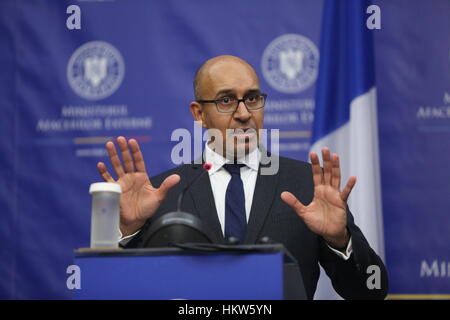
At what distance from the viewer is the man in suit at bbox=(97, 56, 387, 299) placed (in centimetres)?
220

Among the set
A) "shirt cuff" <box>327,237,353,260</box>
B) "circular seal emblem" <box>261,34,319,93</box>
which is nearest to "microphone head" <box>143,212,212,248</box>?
"shirt cuff" <box>327,237,353,260</box>

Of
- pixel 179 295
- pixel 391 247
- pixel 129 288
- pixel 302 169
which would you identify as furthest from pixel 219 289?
pixel 391 247

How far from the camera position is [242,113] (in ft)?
9.01

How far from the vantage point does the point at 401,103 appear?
11.8 feet

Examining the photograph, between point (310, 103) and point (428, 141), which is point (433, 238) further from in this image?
point (310, 103)

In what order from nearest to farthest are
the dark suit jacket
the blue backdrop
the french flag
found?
the dark suit jacket → the french flag → the blue backdrop

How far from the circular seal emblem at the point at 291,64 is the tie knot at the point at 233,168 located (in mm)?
1036

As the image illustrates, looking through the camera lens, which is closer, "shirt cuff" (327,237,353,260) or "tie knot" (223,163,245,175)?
"shirt cuff" (327,237,353,260)

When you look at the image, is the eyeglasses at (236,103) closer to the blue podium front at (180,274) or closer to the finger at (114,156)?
the finger at (114,156)

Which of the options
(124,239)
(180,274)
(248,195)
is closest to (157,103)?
(248,195)

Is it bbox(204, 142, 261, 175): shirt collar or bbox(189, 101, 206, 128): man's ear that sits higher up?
bbox(189, 101, 206, 128): man's ear

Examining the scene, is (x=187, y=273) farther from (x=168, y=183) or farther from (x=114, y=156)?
(x=114, y=156)

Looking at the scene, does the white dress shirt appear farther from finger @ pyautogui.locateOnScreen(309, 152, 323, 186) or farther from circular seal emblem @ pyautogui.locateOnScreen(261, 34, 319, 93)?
circular seal emblem @ pyautogui.locateOnScreen(261, 34, 319, 93)

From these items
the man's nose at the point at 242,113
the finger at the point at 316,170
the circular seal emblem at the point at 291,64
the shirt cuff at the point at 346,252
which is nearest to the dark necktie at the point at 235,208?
the man's nose at the point at 242,113
